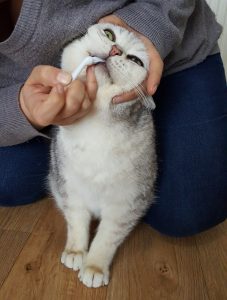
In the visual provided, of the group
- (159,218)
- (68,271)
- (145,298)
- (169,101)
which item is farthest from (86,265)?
(169,101)

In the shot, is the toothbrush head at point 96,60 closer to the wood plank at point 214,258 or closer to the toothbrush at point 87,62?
the toothbrush at point 87,62

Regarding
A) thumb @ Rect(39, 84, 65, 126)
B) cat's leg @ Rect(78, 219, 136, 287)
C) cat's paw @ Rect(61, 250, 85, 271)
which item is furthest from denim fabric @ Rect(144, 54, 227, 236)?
thumb @ Rect(39, 84, 65, 126)

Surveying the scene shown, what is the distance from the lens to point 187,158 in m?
1.04

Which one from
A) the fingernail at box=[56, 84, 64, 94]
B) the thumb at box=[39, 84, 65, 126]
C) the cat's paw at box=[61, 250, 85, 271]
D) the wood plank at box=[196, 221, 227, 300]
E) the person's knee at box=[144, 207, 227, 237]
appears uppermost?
the fingernail at box=[56, 84, 64, 94]

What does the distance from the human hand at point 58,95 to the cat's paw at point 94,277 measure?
37 centimetres

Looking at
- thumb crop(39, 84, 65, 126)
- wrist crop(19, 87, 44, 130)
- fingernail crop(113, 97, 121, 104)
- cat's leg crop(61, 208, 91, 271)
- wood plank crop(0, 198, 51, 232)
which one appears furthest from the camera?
wood plank crop(0, 198, 51, 232)

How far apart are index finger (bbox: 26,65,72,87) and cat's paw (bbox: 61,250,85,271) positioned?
1.52ft

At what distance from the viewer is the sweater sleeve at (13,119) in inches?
33.0

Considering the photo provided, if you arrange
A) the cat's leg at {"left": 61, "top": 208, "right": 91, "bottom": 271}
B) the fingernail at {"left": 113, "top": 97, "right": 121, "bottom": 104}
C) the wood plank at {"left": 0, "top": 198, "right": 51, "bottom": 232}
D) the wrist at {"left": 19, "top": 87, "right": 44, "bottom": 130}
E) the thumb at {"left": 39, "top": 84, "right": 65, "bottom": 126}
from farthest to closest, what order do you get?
the wood plank at {"left": 0, "top": 198, "right": 51, "bottom": 232} → the cat's leg at {"left": 61, "top": 208, "right": 91, "bottom": 271} → the wrist at {"left": 19, "top": 87, "right": 44, "bottom": 130} → the fingernail at {"left": 113, "top": 97, "right": 121, "bottom": 104} → the thumb at {"left": 39, "top": 84, "right": 65, "bottom": 126}

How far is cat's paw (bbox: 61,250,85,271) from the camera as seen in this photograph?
3.00ft

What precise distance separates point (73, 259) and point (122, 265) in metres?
0.13

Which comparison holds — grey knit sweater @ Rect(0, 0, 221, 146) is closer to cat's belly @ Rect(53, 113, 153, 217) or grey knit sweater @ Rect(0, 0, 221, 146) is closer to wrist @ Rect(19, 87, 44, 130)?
wrist @ Rect(19, 87, 44, 130)

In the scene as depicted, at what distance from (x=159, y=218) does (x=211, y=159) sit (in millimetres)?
229

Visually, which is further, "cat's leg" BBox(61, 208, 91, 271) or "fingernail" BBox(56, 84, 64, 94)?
"cat's leg" BBox(61, 208, 91, 271)
